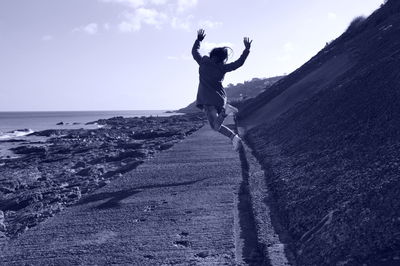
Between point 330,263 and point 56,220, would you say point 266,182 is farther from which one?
point 330,263

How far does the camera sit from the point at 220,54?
739cm

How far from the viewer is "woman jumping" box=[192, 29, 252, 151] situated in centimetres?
736

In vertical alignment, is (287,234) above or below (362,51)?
below

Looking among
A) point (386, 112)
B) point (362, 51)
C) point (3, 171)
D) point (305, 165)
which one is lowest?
point (3, 171)

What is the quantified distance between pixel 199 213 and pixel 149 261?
1.43 metres

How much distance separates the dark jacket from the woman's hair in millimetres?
75

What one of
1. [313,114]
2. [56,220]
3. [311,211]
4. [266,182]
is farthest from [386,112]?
[56,220]

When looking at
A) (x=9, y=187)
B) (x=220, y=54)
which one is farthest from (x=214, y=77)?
(x=9, y=187)

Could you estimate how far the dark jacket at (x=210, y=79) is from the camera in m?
7.43

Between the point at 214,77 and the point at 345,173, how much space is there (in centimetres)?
283

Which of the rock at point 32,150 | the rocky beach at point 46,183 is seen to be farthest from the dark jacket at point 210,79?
the rock at point 32,150

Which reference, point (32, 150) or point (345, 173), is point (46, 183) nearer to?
Answer: point (345, 173)

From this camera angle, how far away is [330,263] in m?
3.38

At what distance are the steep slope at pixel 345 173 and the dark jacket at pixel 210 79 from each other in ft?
4.64
